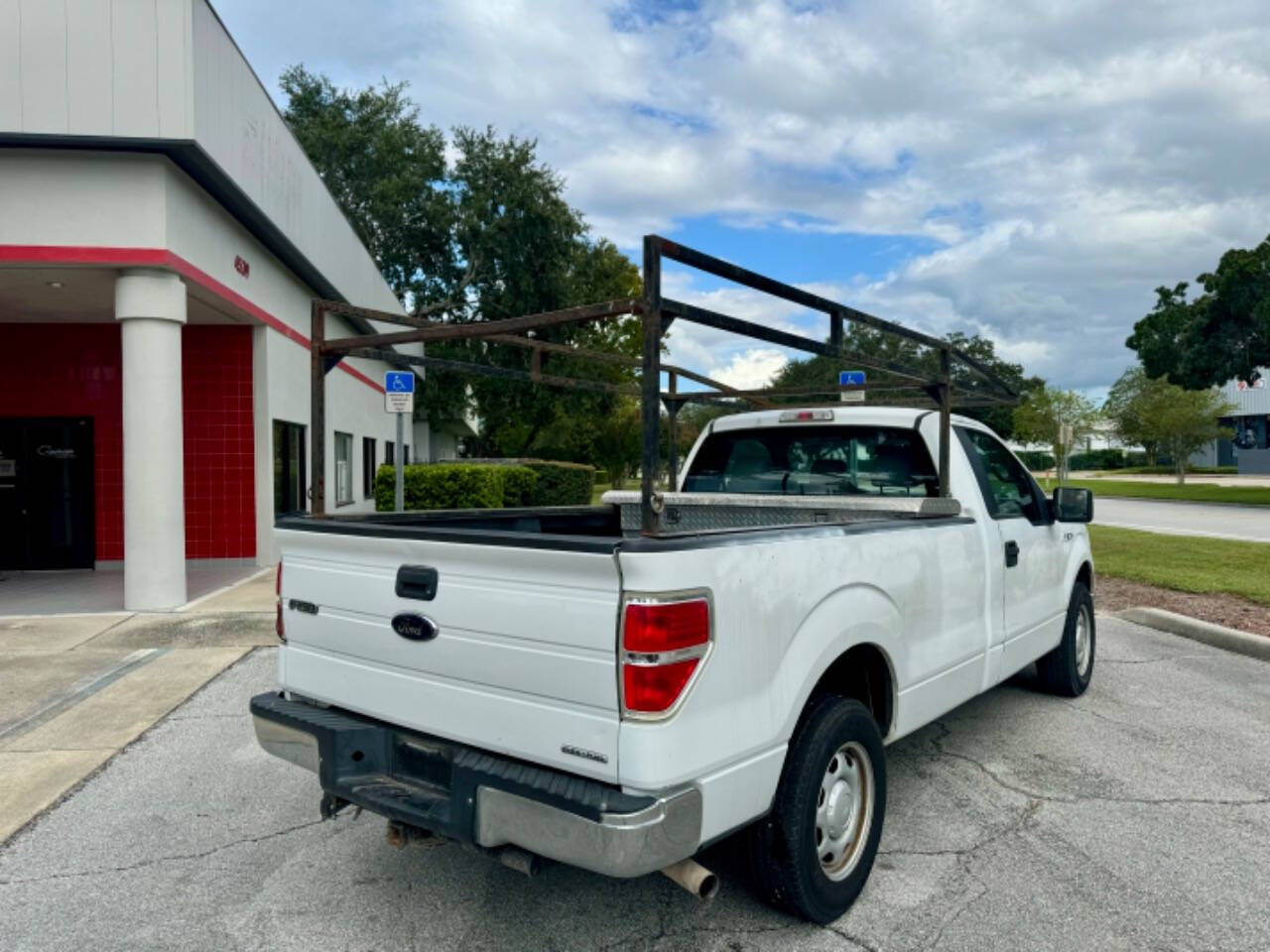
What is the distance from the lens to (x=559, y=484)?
22.1 metres

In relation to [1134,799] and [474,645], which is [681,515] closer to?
[474,645]

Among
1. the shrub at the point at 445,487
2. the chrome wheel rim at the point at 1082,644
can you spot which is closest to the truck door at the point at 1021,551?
the chrome wheel rim at the point at 1082,644

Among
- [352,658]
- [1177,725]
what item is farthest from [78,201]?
[1177,725]

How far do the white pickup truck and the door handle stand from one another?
18.3 inches

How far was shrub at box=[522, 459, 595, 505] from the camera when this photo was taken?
69.1 feet

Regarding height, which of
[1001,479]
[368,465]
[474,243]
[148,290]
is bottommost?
[1001,479]

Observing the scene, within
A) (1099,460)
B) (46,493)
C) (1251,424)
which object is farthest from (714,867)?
(1099,460)

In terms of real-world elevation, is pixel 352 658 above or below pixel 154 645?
above

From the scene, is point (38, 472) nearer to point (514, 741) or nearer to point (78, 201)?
point (78, 201)

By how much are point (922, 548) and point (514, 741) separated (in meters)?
1.95

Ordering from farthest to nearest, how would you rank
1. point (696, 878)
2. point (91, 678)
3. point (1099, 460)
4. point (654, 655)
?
point (1099, 460)
point (91, 678)
point (696, 878)
point (654, 655)

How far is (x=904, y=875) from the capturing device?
342 centimetres

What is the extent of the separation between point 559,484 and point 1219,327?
2283 centimetres

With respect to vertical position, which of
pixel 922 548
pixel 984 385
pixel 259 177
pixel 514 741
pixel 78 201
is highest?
pixel 259 177
